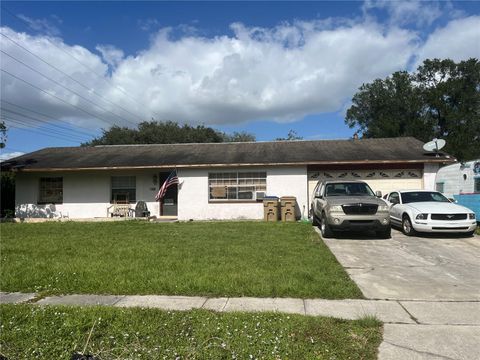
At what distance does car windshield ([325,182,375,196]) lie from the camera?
12.9 m

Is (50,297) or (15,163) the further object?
(15,163)

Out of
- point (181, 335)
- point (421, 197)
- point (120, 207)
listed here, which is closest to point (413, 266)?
point (181, 335)

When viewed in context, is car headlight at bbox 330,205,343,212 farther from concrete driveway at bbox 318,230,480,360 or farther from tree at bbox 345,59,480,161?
tree at bbox 345,59,480,161

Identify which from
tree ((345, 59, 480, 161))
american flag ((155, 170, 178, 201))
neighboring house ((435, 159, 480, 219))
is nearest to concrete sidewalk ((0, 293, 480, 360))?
neighboring house ((435, 159, 480, 219))

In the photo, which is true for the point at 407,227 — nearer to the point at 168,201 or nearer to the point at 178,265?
the point at 178,265

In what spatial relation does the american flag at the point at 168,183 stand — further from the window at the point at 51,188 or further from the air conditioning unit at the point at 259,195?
the window at the point at 51,188

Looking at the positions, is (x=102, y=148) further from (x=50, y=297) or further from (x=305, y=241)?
(x=50, y=297)

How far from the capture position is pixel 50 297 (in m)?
6.20

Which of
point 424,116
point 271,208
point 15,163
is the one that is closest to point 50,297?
point 271,208

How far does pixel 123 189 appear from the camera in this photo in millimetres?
20078

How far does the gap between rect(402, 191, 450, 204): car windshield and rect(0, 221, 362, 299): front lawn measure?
346cm

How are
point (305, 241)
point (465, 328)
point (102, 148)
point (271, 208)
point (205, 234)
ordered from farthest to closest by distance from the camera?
point (102, 148)
point (271, 208)
point (205, 234)
point (305, 241)
point (465, 328)

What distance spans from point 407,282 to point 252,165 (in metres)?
11.5

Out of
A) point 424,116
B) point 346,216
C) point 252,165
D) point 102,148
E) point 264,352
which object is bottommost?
point 264,352
